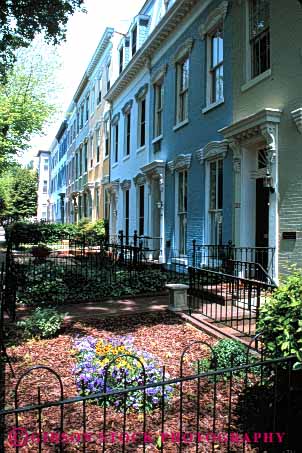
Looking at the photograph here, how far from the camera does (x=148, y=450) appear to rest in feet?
11.0

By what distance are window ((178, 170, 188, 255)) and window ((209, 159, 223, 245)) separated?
68.3 inches

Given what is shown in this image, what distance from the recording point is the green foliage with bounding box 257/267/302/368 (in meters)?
3.10

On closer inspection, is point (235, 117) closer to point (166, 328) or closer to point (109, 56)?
point (166, 328)

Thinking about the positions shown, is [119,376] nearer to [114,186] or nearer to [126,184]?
[126,184]

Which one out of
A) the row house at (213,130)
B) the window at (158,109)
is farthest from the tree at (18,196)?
the window at (158,109)

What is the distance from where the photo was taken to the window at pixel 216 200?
36.3 feet

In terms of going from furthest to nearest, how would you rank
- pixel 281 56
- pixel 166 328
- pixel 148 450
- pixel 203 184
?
1. pixel 203 184
2. pixel 281 56
3. pixel 166 328
4. pixel 148 450

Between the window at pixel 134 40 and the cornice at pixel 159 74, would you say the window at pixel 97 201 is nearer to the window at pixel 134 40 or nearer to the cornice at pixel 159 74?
the window at pixel 134 40

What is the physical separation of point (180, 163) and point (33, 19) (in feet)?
19.1

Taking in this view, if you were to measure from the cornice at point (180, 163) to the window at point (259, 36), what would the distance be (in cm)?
359

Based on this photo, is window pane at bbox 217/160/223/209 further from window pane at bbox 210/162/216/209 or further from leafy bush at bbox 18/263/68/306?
leafy bush at bbox 18/263/68/306

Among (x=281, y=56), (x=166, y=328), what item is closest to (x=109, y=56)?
(x=281, y=56)

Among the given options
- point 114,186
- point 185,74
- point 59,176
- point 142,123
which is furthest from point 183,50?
point 59,176

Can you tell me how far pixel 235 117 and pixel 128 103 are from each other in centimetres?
1008
